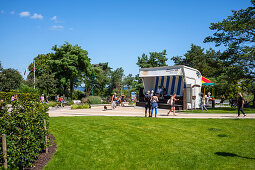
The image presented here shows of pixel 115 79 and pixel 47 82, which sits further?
pixel 115 79

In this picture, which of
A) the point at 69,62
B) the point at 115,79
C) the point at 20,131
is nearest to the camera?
the point at 20,131

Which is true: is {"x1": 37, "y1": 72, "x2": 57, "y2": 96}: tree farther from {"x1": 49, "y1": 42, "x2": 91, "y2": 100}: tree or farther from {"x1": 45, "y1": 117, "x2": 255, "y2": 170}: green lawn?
{"x1": 45, "y1": 117, "x2": 255, "y2": 170}: green lawn

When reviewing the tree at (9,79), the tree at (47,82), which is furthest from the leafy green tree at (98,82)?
the tree at (9,79)

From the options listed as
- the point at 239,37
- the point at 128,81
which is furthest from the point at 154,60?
the point at 239,37

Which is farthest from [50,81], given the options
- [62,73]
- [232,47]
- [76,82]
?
[232,47]

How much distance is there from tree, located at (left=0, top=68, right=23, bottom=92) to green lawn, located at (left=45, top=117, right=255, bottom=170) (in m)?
38.5

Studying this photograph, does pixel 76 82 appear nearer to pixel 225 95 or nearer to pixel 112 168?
pixel 225 95

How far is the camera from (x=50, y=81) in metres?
41.4

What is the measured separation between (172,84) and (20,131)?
18936mm

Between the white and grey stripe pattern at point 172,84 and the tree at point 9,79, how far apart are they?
32967mm

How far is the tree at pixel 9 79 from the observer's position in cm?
4300

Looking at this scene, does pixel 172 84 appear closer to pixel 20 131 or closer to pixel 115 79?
pixel 20 131

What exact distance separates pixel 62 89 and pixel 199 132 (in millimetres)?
42486

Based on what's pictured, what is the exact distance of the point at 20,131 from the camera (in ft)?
17.1
